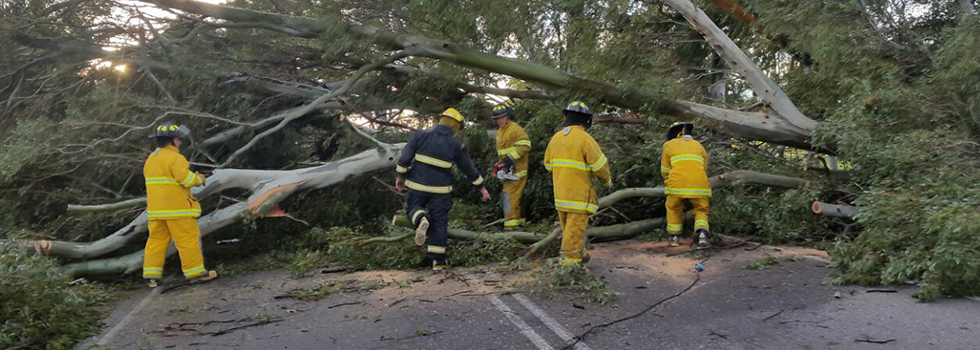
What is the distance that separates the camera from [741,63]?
6.45 m

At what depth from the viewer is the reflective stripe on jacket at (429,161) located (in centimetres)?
527

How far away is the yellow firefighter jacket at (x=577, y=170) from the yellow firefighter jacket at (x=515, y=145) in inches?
70.1

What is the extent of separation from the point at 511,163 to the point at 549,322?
3313mm

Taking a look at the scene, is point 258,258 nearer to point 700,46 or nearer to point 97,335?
point 97,335

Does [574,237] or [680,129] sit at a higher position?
[680,129]

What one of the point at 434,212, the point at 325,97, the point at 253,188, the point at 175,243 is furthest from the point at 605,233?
the point at 175,243

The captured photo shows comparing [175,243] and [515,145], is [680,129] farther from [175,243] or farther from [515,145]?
[175,243]

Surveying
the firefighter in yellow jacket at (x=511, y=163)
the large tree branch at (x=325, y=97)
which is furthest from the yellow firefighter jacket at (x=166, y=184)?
the firefighter in yellow jacket at (x=511, y=163)

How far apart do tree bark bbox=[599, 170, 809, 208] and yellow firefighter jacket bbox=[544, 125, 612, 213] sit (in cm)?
140

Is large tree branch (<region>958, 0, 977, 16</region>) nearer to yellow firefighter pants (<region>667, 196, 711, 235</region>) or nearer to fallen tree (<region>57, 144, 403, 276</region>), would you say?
yellow firefighter pants (<region>667, 196, 711, 235</region>)

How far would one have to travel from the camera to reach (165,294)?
16.1ft

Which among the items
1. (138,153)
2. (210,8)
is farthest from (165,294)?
(210,8)

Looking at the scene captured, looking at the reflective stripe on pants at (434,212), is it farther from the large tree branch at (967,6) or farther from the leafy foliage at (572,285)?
the large tree branch at (967,6)

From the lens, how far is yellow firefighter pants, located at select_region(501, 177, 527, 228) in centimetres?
686
